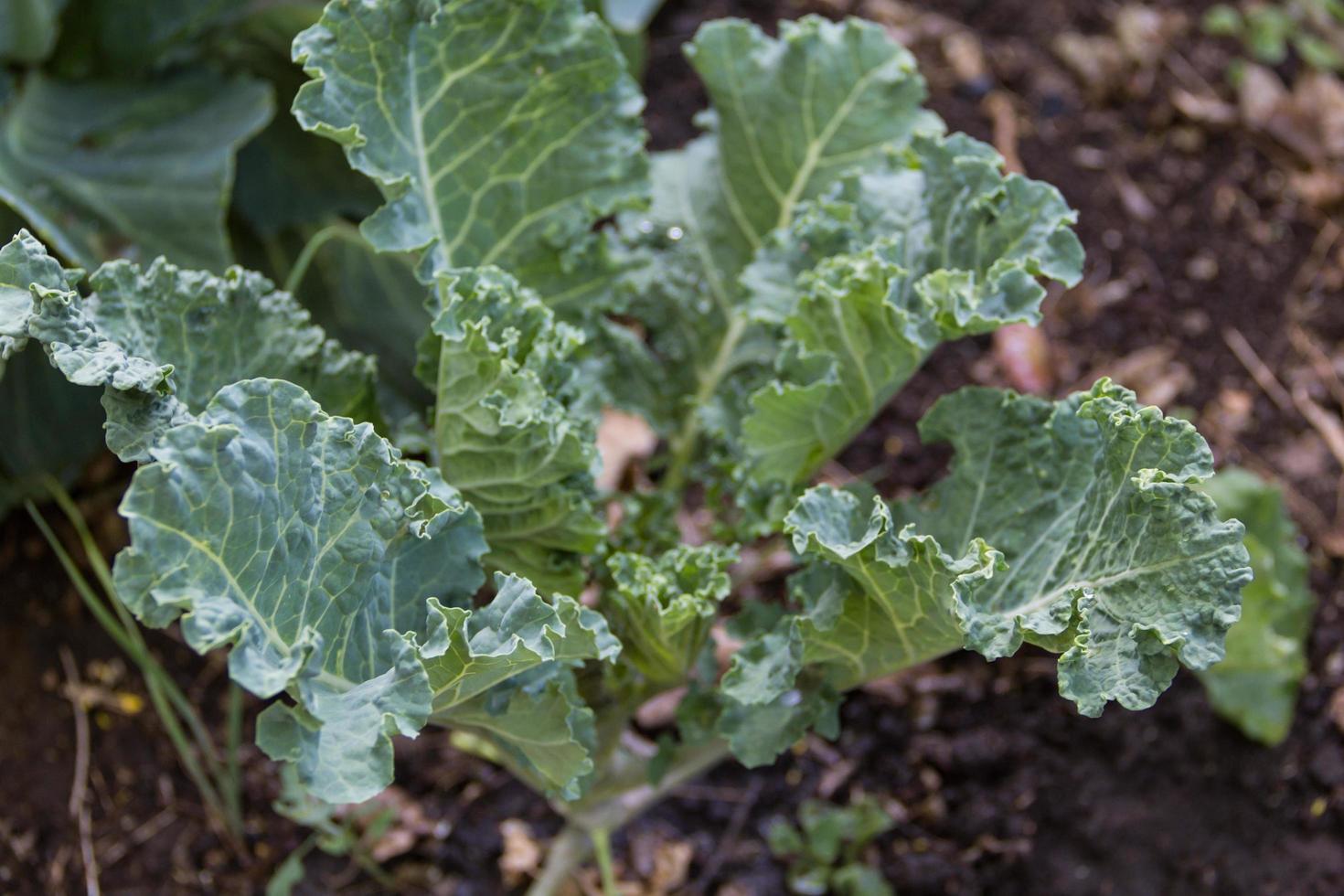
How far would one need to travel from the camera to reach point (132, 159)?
2643 mm

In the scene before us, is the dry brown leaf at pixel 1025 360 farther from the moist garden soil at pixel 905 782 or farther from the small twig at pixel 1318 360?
the small twig at pixel 1318 360

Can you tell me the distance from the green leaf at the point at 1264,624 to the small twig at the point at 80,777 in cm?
205

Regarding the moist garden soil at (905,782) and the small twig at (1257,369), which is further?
the small twig at (1257,369)

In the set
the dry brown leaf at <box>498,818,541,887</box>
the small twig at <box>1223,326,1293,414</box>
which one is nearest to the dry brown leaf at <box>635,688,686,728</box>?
the dry brown leaf at <box>498,818,541,887</box>

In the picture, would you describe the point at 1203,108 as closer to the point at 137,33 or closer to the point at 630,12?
the point at 630,12

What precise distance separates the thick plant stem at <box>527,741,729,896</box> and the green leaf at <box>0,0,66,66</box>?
173cm

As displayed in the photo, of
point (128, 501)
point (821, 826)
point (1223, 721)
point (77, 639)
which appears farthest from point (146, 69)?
point (1223, 721)

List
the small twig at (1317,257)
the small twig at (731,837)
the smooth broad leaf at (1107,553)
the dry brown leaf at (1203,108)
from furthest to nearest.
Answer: the dry brown leaf at (1203,108) < the small twig at (1317,257) < the small twig at (731,837) < the smooth broad leaf at (1107,553)

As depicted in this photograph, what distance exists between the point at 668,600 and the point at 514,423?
1.19ft

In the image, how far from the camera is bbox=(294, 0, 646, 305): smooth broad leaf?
6.53 ft

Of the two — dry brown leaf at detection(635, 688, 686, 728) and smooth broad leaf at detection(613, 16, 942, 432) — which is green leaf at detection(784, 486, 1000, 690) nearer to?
smooth broad leaf at detection(613, 16, 942, 432)

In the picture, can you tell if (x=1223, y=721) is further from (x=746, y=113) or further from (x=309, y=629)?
(x=309, y=629)

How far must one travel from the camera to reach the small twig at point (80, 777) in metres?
2.50

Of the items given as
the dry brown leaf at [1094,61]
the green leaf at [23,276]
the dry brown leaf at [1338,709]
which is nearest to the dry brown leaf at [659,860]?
the dry brown leaf at [1338,709]
